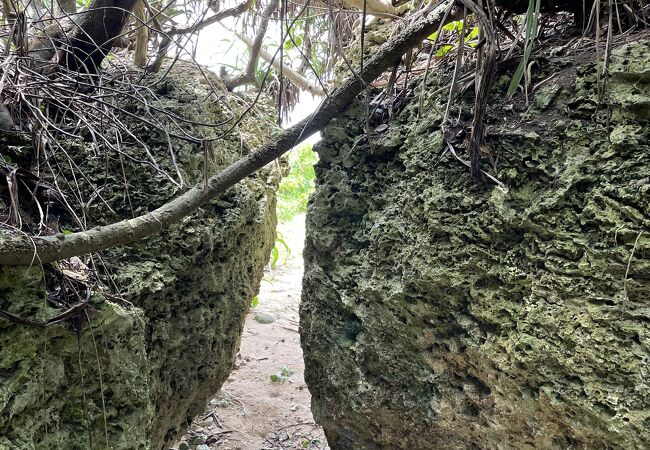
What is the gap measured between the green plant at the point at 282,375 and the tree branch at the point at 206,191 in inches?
83.4

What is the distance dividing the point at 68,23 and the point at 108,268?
111 cm

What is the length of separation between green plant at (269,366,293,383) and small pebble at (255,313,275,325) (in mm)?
725

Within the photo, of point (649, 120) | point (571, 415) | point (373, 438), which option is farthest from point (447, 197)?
point (373, 438)

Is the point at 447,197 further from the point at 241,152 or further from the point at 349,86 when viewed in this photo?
the point at 241,152

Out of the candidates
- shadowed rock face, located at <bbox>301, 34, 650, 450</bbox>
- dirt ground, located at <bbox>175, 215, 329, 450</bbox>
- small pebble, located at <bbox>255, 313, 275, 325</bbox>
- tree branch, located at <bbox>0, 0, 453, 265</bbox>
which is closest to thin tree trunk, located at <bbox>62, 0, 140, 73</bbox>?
tree branch, located at <bbox>0, 0, 453, 265</bbox>

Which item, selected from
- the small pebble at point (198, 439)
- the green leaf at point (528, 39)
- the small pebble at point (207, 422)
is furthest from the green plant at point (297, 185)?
the green leaf at point (528, 39)

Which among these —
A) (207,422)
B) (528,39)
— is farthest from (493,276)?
(207,422)

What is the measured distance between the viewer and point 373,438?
1.77 meters

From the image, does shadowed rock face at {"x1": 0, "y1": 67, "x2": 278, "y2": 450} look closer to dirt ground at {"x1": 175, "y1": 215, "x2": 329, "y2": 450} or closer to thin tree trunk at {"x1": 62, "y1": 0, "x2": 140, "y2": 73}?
thin tree trunk at {"x1": 62, "y1": 0, "x2": 140, "y2": 73}

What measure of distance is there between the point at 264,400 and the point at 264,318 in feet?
3.73

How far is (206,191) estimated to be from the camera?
152cm

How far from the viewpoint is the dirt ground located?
8.59 feet

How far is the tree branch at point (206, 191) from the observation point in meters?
1.15

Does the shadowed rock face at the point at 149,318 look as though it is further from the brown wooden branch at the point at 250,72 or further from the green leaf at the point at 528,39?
the green leaf at the point at 528,39
